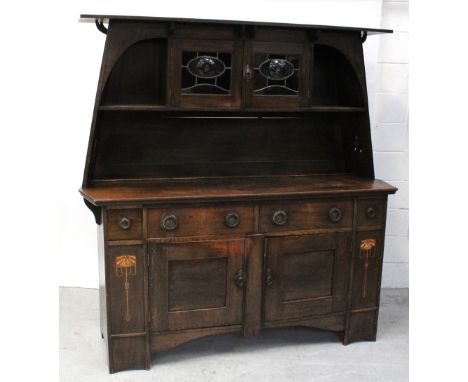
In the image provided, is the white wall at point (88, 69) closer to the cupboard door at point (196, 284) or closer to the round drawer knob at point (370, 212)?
the round drawer knob at point (370, 212)

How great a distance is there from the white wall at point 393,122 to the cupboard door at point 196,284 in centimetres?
137

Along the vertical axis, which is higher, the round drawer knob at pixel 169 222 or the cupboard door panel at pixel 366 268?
the round drawer knob at pixel 169 222

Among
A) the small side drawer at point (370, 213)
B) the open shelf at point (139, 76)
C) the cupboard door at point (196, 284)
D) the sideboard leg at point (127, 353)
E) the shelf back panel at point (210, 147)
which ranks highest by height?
the open shelf at point (139, 76)

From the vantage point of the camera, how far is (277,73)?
2.68 meters

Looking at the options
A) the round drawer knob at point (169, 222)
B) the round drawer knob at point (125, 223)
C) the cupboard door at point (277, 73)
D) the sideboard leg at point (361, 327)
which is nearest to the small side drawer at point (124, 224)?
Answer: the round drawer knob at point (125, 223)

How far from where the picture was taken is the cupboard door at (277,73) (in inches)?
103

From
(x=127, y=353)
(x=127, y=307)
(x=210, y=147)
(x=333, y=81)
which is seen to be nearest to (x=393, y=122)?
(x=333, y=81)

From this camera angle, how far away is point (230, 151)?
2.96m

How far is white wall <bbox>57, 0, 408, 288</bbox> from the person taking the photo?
3.06m

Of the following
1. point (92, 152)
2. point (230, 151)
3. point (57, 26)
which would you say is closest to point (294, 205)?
point (230, 151)

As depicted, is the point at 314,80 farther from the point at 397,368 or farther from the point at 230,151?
the point at 397,368

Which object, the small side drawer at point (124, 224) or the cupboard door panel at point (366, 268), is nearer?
the small side drawer at point (124, 224)

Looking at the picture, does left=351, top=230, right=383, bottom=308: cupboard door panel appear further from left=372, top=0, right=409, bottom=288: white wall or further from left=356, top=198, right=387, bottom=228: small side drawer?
left=372, top=0, right=409, bottom=288: white wall

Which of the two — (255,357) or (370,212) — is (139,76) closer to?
(370,212)
